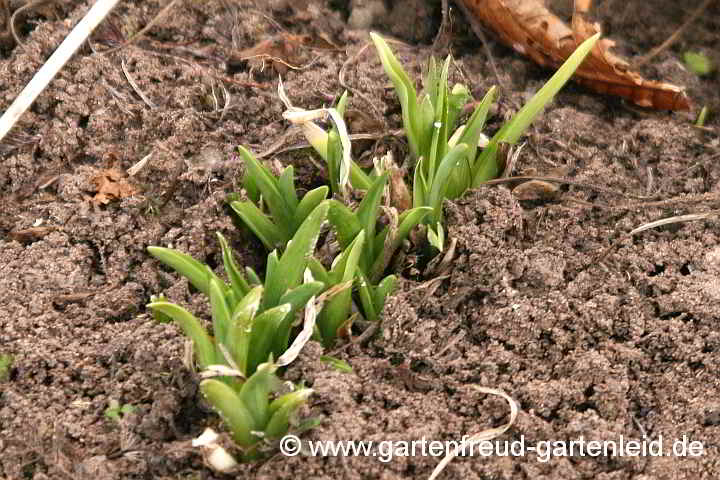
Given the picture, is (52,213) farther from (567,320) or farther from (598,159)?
(598,159)

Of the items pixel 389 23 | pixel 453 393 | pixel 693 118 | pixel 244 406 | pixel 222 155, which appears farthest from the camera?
pixel 389 23

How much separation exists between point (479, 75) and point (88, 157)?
112 centimetres

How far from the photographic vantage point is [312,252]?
67.9 inches

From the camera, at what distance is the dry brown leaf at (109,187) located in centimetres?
212

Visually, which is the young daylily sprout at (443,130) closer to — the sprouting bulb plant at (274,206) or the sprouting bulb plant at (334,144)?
the sprouting bulb plant at (334,144)

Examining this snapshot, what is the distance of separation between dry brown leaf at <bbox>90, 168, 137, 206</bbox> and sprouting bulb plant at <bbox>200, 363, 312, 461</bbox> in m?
0.72

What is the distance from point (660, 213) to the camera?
7.04 ft

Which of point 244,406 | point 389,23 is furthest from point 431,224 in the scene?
point 389,23

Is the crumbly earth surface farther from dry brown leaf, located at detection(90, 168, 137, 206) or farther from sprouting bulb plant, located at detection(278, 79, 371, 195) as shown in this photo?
sprouting bulb plant, located at detection(278, 79, 371, 195)

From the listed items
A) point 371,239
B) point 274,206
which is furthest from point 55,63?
point 371,239

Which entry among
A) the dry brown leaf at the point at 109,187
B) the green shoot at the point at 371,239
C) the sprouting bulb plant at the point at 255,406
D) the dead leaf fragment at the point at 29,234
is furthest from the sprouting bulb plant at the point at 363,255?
the dead leaf fragment at the point at 29,234

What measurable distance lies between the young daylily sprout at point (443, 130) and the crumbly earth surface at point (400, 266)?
0.23ft

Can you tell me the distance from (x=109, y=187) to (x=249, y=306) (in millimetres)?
786

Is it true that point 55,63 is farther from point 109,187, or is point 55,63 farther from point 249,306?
point 249,306
